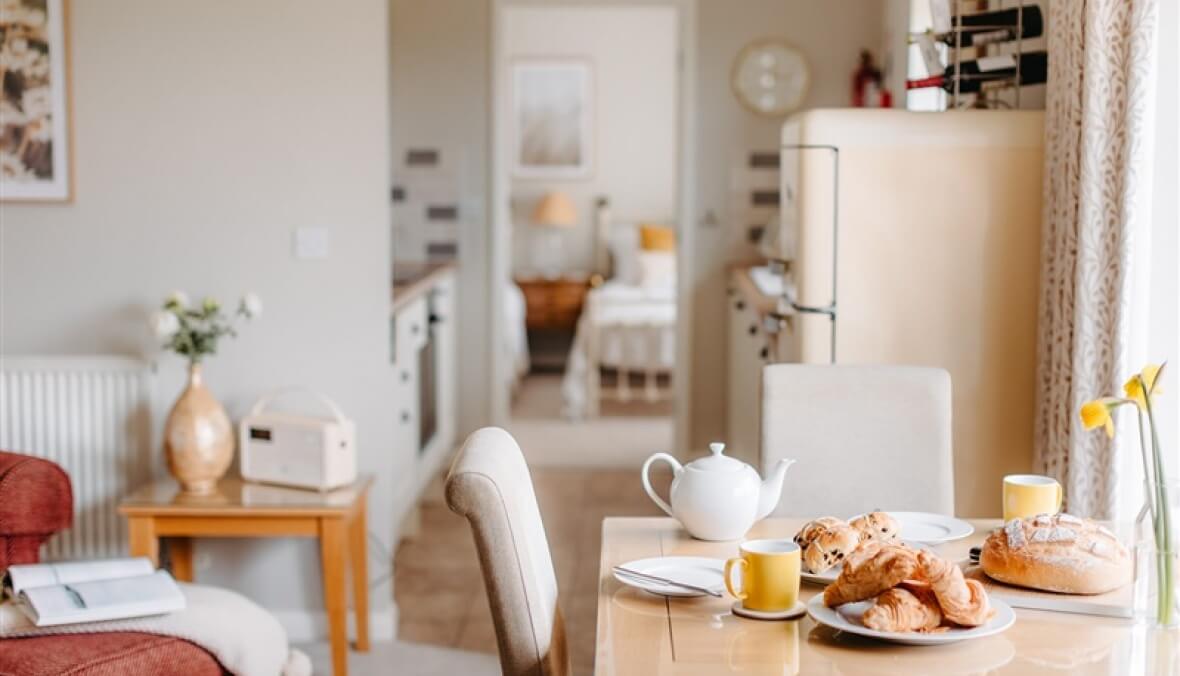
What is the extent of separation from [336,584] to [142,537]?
1.67 ft

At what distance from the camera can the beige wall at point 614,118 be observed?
29.7 ft

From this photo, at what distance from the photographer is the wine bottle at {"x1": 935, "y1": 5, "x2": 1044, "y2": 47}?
11.2 ft

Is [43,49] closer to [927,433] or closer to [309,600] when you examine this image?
[309,600]

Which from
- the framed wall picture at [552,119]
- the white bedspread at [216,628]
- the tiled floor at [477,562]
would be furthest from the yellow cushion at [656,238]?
the white bedspread at [216,628]

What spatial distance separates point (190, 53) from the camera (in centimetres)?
377

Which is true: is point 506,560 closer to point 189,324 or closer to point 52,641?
point 52,641

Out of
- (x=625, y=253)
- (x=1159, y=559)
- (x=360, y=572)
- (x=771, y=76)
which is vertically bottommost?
(x=360, y=572)

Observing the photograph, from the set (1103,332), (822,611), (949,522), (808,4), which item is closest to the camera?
(822,611)

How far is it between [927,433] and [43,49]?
8.69 feet

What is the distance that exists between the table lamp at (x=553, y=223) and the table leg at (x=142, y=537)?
5.53 metres

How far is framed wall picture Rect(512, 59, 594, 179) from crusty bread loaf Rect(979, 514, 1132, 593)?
24.2ft

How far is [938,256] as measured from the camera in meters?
3.37

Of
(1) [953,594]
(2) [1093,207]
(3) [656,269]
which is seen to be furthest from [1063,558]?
(3) [656,269]

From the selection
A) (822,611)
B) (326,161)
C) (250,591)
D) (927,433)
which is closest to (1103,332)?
(927,433)
